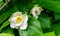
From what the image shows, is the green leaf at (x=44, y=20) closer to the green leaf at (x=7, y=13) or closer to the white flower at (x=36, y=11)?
the white flower at (x=36, y=11)

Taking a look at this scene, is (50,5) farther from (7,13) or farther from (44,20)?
(7,13)

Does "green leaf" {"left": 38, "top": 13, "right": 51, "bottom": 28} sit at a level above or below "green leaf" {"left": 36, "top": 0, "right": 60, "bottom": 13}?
below

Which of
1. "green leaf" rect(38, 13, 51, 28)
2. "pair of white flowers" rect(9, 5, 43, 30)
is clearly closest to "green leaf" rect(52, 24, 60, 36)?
"green leaf" rect(38, 13, 51, 28)

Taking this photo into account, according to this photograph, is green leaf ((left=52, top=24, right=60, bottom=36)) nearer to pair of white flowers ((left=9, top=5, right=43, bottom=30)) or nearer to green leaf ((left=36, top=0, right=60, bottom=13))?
green leaf ((left=36, top=0, right=60, bottom=13))

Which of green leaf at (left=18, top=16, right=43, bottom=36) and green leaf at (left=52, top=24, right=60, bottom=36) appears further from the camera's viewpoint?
green leaf at (left=52, top=24, right=60, bottom=36)

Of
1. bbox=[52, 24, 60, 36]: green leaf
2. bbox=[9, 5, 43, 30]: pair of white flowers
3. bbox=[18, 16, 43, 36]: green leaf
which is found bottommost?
bbox=[52, 24, 60, 36]: green leaf

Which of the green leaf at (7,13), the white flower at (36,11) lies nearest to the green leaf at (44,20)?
the white flower at (36,11)

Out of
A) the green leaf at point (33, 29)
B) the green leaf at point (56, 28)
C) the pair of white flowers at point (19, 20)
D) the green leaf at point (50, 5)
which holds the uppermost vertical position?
the green leaf at point (50, 5)
